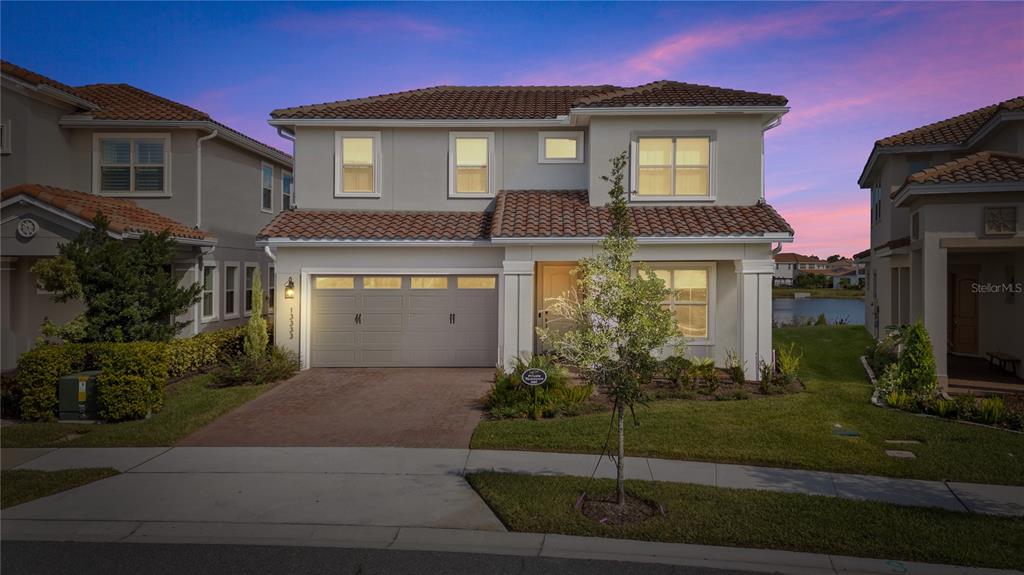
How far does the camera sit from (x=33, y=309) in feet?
50.4

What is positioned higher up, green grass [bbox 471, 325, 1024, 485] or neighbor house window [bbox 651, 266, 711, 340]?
neighbor house window [bbox 651, 266, 711, 340]

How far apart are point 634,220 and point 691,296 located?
88.9 inches

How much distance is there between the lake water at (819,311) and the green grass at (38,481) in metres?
28.1

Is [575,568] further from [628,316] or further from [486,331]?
[486,331]

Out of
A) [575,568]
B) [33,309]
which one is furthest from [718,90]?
[33,309]

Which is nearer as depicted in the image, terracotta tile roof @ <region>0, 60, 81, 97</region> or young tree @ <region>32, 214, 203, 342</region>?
young tree @ <region>32, 214, 203, 342</region>

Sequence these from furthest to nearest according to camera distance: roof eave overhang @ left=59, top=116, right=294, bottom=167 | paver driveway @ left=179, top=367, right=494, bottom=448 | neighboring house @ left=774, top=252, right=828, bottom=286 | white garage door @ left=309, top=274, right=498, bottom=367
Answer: neighboring house @ left=774, top=252, right=828, bottom=286
roof eave overhang @ left=59, top=116, right=294, bottom=167
white garage door @ left=309, top=274, right=498, bottom=367
paver driveway @ left=179, top=367, right=494, bottom=448

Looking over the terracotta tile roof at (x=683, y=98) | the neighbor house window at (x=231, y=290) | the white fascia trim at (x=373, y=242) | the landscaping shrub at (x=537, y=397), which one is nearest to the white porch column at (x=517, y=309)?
the white fascia trim at (x=373, y=242)

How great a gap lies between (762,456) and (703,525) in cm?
254

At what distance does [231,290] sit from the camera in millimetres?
19406

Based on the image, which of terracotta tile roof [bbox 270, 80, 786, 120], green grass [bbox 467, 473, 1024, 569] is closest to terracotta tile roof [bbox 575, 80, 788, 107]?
terracotta tile roof [bbox 270, 80, 786, 120]

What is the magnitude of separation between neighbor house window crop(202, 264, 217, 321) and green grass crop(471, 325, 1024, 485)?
1106 centimetres

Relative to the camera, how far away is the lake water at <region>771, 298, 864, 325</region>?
3190 cm

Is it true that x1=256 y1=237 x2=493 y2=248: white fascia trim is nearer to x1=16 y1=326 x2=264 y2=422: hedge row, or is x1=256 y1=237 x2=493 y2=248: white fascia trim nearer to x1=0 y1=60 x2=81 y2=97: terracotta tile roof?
x1=16 y1=326 x2=264 y2=422: hedge row
